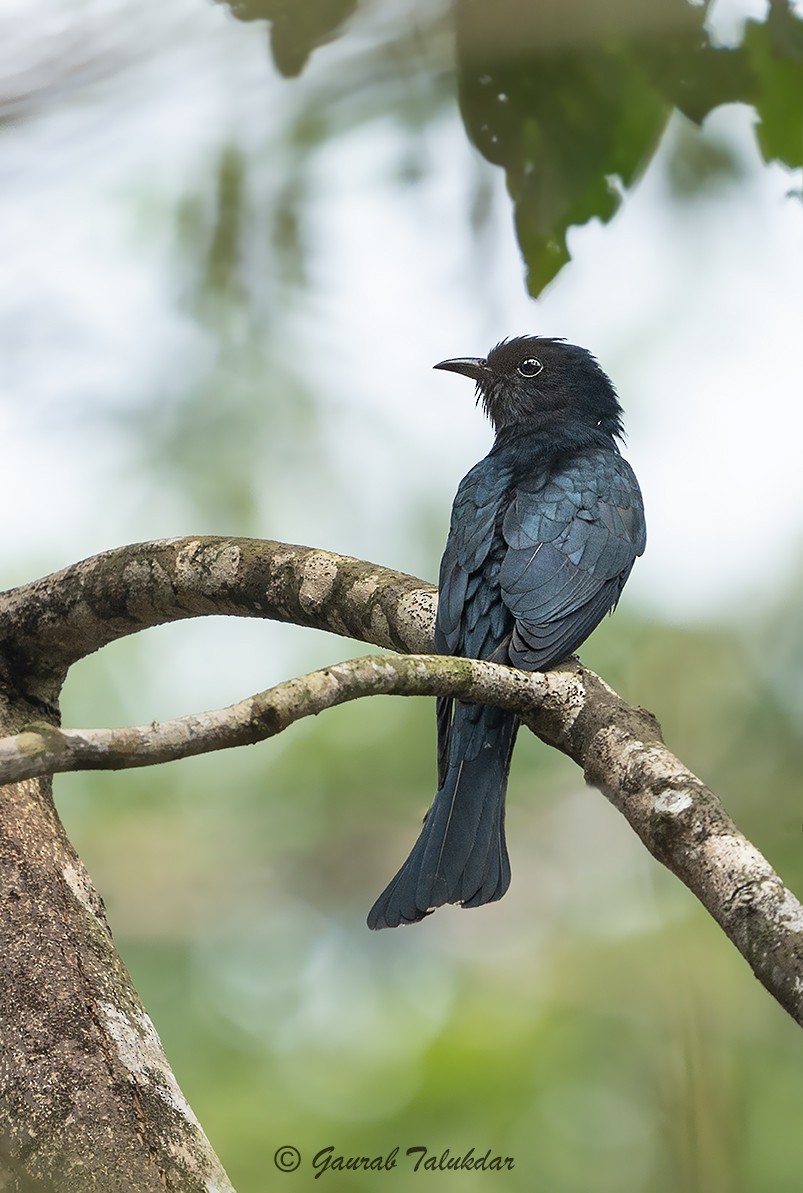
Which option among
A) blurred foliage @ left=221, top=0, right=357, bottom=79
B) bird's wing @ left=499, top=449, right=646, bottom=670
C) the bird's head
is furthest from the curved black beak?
blurred foliage @ left=221, top=0, right=357, bottom=79

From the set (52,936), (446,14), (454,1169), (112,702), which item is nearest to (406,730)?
(112,702)

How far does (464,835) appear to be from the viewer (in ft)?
11.0

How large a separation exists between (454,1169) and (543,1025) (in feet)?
2.99

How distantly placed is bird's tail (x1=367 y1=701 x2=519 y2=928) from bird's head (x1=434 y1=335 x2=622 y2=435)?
1675mm

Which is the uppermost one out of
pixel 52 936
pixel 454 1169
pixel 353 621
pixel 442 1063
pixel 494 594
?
pixel 494 594

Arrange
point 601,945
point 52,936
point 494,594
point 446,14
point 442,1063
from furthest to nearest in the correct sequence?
1. point 601,945
2. point 442,1063
3. point 494,594
4. point 52,936
5. point 446,14

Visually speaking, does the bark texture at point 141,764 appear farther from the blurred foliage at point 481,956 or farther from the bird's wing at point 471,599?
the blurred foliage at point 481,956

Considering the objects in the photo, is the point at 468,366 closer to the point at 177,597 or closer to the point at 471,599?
the point at 471,599

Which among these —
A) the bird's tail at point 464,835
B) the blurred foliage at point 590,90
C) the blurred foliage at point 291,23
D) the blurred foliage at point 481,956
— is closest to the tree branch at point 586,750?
the bird's tail at point 464,835

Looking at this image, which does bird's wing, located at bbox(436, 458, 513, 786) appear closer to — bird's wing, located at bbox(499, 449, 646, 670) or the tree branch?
bird's wing, located at bbox(499, 449, 646, 670)

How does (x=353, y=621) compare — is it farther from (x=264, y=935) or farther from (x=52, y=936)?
(x=264, y=935)

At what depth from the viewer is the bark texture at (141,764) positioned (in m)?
1.96

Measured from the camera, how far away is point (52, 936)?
2551 mm

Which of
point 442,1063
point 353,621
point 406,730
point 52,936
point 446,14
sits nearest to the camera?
point 446,14
